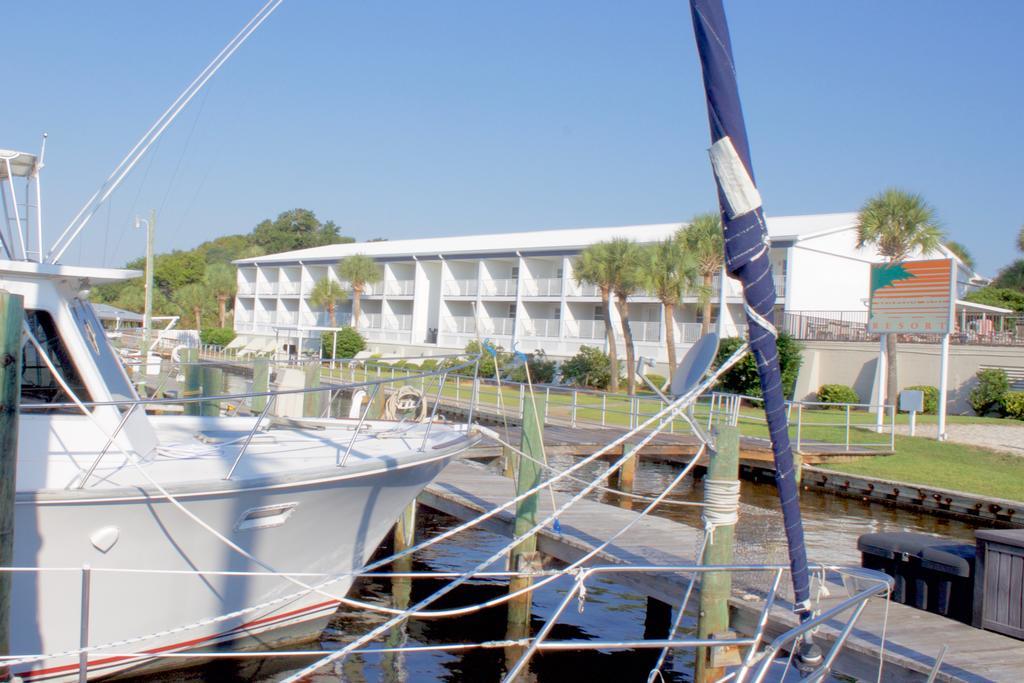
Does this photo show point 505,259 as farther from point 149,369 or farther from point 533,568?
point 533,568

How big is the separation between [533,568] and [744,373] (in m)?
20.8

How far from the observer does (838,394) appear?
30.5m

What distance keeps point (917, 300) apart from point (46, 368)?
22.0 m

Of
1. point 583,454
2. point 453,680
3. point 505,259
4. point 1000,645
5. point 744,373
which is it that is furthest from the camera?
point 505,259

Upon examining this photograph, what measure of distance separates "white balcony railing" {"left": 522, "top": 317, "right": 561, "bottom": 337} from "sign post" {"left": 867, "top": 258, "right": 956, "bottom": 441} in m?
19.8

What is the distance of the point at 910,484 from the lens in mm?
17625

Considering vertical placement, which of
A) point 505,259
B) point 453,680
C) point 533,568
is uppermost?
point 505,259

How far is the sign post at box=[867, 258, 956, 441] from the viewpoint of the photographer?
76.7ft

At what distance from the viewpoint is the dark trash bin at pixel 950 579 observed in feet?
23.7

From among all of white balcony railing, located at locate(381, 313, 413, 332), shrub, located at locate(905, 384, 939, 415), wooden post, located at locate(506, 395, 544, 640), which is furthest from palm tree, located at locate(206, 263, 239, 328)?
wooden post, located at locate(506, 395, 544, 640)

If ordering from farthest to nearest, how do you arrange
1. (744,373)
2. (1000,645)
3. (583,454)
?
(744,373)
(583,454)
(1000,645)

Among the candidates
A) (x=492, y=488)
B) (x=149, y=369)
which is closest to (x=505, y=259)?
(x=149, y=369)

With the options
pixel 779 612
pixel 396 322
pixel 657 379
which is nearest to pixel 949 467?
pixel 779 612

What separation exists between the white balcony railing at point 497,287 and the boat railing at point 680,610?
1493 inches
